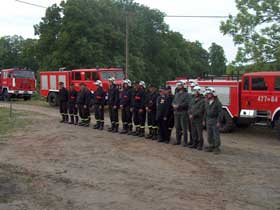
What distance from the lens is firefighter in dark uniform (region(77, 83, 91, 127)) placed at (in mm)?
17547

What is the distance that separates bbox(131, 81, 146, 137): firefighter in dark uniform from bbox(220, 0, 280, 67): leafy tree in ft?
28.3

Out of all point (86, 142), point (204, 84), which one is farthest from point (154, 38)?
point (86, 142)

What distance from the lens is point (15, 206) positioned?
276 inches

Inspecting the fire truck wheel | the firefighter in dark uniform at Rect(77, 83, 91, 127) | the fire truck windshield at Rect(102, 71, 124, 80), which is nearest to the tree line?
the fire truck wheel

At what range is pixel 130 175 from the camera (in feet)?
30.8

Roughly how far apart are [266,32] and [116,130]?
982 cm

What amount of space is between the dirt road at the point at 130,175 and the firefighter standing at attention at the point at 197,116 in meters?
0.49

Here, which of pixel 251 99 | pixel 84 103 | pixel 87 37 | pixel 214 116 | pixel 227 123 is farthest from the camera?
pixel 87 37

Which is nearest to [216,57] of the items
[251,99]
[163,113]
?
[251,99]

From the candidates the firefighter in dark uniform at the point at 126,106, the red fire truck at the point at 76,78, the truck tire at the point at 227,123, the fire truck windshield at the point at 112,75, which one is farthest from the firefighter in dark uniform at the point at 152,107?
the fire truck windshield at the point at 112,75

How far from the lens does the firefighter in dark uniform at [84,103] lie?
57.6ft

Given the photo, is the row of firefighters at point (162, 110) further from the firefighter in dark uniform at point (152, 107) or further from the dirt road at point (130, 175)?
the dirt road at point (130, 175)

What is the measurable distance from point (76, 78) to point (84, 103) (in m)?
7.53

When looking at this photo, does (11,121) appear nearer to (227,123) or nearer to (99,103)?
(99,103)
